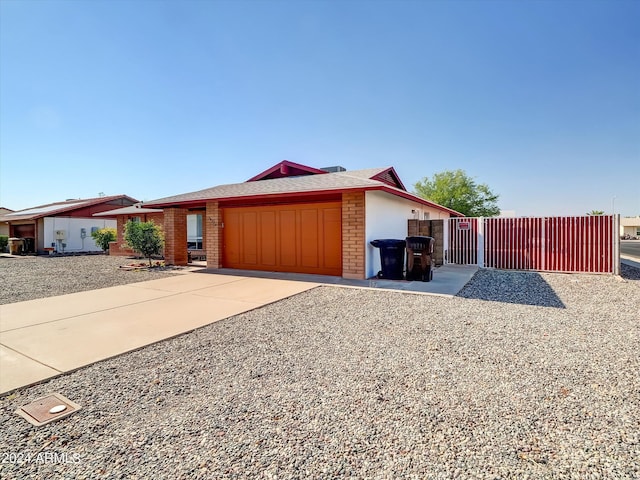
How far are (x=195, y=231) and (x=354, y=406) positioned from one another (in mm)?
15937

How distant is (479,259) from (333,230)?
6716 millimetres

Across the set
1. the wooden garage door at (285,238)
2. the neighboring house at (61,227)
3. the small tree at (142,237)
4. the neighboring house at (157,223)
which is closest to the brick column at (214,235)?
the wooden garage door at (285,238)

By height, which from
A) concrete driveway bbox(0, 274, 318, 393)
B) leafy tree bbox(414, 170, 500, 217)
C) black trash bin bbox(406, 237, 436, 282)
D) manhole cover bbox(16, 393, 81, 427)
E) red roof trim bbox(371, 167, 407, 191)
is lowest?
manhole cover bbox(16, 393, 81, 427)

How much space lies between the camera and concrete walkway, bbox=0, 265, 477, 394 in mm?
3543

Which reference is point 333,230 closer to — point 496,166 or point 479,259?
point 479,259

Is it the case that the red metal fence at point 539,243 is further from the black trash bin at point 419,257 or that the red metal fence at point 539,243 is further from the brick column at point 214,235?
the brick column at point 214,235

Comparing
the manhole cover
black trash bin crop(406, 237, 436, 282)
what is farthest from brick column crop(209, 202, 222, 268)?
the manhole cover

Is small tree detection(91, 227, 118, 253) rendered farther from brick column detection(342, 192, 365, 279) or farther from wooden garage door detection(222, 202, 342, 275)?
brick column detection(342, 192, 365, 279)

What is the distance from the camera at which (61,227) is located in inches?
882

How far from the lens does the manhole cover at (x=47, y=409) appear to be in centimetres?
238

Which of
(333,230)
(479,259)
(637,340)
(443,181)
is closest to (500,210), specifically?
(443,181)

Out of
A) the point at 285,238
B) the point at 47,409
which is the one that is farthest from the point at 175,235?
the point at 47,409

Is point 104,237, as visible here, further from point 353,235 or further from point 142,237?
point 353,235

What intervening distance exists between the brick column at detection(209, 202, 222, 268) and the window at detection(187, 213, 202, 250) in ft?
17.3
